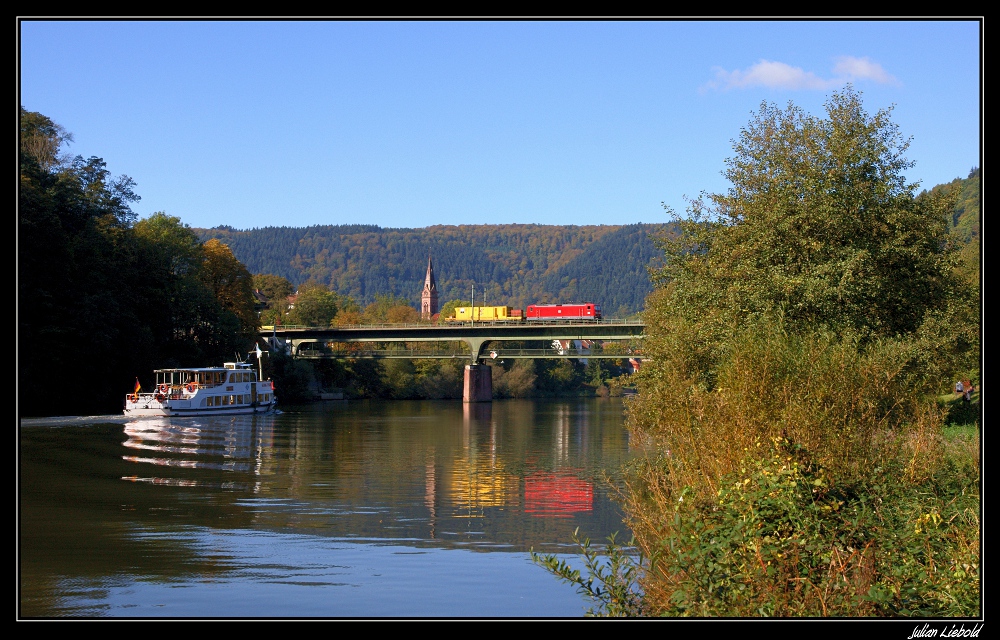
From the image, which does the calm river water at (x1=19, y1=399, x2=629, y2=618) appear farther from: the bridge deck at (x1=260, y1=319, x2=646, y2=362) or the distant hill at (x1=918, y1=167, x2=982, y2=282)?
the bridge deck at (x1=260, y1=319, x2=646, y2=362)

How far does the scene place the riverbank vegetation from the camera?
9.91 m

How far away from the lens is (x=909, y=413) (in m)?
17.0

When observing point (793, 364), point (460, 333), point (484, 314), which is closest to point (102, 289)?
point (460, 333)

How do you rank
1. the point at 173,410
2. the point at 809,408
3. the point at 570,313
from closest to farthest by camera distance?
the point at 809,408 < the point at 173,410 < the point at 570,313

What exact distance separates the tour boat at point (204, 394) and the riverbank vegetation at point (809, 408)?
39.6 metres

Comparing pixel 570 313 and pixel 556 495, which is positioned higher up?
pixel 570 313

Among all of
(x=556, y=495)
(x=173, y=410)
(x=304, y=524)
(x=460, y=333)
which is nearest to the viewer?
(x=304, y=524)

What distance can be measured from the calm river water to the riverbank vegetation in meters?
2.70

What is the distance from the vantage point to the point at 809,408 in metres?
13.0

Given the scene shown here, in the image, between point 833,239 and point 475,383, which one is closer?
point 833,239

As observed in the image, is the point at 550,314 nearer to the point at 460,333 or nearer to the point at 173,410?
the point at 460,333

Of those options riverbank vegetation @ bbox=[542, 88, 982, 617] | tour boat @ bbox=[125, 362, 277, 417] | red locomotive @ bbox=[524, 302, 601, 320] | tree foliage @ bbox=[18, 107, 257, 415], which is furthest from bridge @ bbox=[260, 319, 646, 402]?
riverbank vegetation @ bbox=[542, 88, 982, 617]

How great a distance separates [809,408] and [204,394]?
5775 cm

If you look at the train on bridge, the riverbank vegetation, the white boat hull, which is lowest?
the white boat hull
